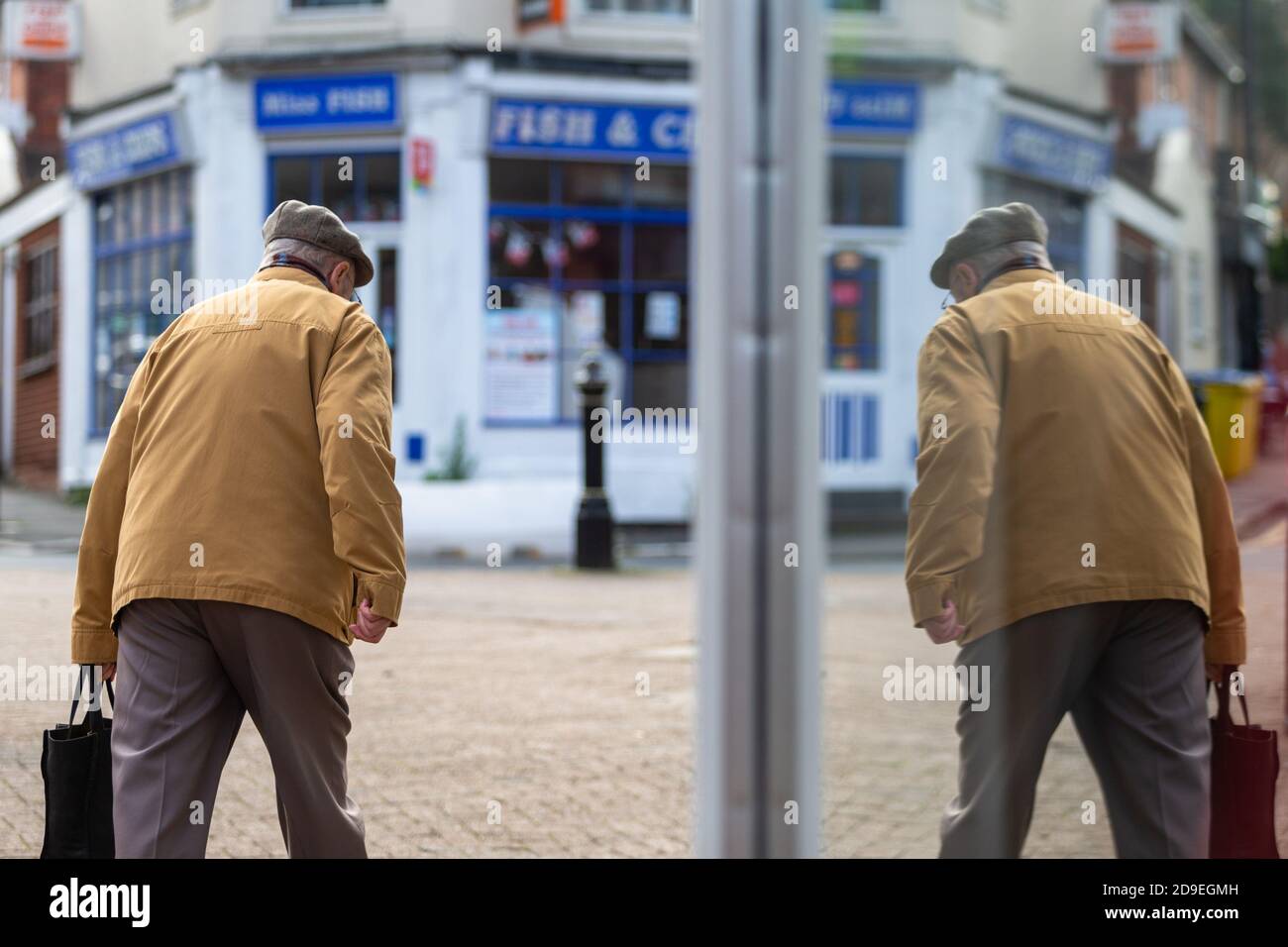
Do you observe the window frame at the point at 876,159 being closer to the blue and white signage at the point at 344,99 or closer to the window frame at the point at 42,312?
the window frame at the point at 42,312

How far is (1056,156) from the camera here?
2.28m

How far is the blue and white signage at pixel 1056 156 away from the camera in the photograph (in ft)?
7.36

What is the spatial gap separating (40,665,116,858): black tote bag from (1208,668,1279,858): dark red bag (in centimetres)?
185

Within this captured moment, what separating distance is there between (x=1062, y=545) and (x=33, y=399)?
3.39 meters

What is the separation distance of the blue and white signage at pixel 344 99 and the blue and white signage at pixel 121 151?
168 inches

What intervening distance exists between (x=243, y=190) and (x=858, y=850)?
2.04 metres

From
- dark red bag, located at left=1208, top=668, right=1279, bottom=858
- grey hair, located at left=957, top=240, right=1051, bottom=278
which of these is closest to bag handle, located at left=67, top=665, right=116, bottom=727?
grey hair, located at left=957, top=240, right=1051, bottom=278

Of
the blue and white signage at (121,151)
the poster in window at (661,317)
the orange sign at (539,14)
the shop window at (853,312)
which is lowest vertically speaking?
the shop window at (853,312)

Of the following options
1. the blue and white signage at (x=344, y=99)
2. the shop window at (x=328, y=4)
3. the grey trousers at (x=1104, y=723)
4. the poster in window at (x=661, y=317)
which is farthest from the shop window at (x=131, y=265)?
the poster in window at (x=661, y=317)

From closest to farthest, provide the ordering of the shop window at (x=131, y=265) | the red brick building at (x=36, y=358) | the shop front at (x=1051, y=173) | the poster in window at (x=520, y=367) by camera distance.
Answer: the shop front at (x=1051, y=173), the shop window at (x=131, y=265), the red brick building at (x=36, y=358), the poster in window at (x=520, y=367)

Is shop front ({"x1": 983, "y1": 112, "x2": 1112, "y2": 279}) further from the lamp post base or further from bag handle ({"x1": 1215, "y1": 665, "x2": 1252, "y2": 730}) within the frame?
the lamp post base

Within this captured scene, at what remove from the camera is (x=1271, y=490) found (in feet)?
9.72
